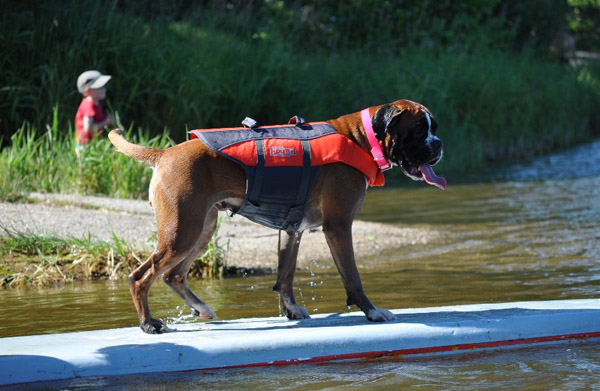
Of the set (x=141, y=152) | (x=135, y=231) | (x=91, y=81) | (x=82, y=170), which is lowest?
(x=135, y=231)

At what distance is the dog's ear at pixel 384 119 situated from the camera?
17.6 ft

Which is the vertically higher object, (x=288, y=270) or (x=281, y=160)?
(x=281, y=160)

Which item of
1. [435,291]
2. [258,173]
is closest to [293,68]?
[435,291]

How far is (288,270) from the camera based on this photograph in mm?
5668

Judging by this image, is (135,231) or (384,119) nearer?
(384,119)

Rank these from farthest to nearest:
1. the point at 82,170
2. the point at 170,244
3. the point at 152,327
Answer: the point at 82,170
the point at 152,327
the point at 170,244

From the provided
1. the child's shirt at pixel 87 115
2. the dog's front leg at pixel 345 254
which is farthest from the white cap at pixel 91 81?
the dog's front leg at pixel 345 254

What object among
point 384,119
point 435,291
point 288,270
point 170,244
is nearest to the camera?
point 170,244

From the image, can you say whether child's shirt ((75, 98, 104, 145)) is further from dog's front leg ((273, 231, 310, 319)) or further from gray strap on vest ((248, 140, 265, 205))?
gray strap on vest ((248, 140, 265, 205))

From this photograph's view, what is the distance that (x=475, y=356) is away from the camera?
5238 millimetres

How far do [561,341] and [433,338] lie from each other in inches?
33.2

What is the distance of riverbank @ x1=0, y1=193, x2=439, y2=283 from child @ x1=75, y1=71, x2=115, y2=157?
1191 millimetres

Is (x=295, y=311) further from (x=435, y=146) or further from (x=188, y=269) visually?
(x=435, y=146)

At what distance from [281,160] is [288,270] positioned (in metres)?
0.80
